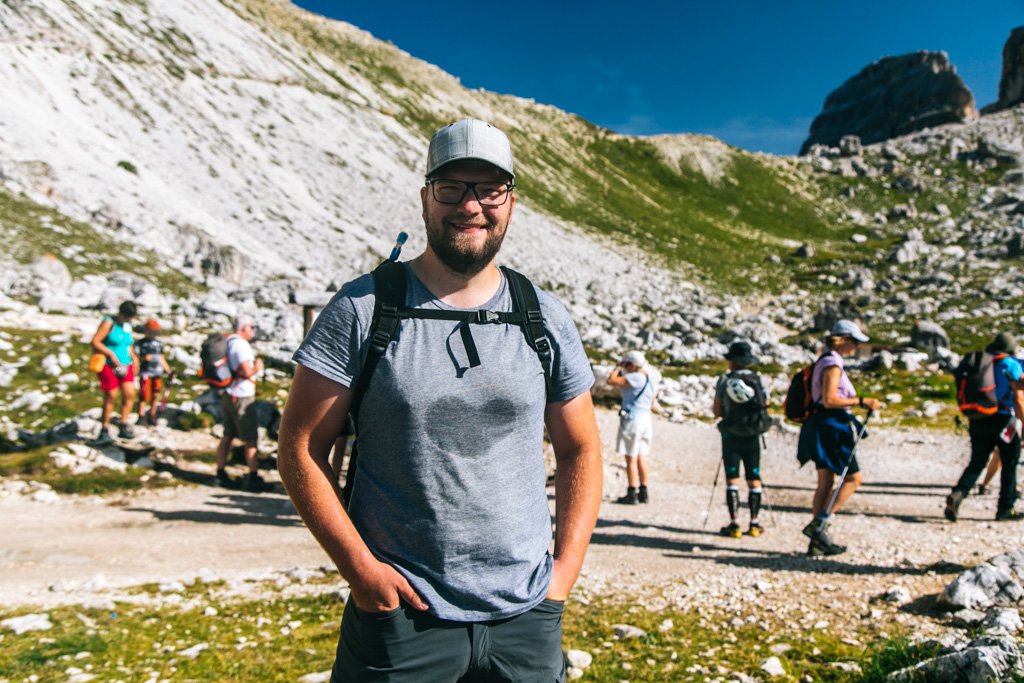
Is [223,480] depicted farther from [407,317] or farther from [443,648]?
[407,317]

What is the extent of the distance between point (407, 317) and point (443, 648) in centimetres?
129

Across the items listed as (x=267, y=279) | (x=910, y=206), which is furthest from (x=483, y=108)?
(x=267, y=279)

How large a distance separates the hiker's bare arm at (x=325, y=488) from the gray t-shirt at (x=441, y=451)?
8 centimetres

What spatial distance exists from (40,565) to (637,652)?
7028 millimetres

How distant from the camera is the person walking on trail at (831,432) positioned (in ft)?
27.5

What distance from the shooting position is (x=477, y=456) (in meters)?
2.70

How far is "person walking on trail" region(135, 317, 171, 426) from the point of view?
45.3 feet

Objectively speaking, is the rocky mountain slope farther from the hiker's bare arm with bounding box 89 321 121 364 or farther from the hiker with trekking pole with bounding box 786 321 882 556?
the hiker with trekking pole with bounding box 786 321 882 556

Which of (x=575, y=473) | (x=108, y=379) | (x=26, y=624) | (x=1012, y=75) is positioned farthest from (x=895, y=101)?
(x=26, y=624)

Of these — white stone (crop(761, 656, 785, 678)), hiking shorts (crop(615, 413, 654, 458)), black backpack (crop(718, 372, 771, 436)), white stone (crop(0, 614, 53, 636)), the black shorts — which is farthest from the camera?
hiking shorts (crop(615, 413, 654, 458))

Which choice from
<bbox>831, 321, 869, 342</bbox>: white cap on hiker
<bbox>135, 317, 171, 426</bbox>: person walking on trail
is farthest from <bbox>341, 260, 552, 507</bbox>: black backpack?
<bbox>135, 317, 171, 426</bbox>: person walking on trail

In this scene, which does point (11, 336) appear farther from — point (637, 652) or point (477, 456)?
point (477, 456)

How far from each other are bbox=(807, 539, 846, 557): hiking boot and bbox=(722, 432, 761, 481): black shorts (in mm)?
1256

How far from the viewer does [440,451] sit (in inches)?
104
